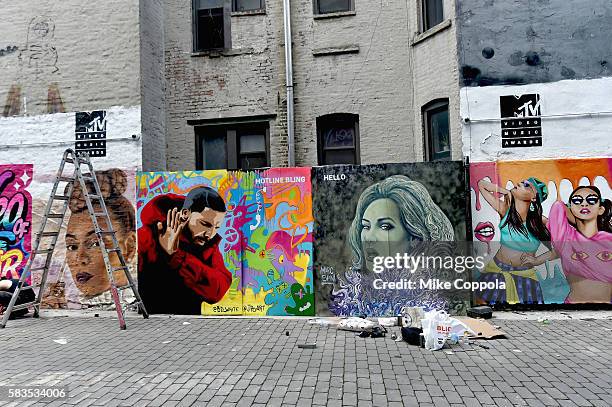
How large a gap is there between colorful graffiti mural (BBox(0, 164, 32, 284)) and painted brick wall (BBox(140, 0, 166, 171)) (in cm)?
247

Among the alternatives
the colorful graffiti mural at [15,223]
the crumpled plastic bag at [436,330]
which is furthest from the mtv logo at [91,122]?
the crumpled plastic bag at [436,330]

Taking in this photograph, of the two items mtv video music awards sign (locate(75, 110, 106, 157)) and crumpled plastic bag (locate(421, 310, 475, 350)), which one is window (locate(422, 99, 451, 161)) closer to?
crumpled plastic bag (locate(421, 310, 475, 350))

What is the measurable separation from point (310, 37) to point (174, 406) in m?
8.21

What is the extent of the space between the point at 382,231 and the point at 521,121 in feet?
10.8

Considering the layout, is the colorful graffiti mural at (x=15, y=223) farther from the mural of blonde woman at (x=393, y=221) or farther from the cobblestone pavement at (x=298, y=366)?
the mural of blonde woman at (x=393, y=221)

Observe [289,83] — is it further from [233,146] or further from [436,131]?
[436,131]

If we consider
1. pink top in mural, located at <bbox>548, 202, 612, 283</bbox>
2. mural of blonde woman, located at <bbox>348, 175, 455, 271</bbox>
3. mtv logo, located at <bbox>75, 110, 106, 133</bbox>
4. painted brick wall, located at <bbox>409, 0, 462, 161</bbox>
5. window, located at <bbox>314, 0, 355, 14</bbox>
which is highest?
window, located at <bbox>314, 0, 355, 14</bbox>

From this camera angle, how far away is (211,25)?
33.5 feet

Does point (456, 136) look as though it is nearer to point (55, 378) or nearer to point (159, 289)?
point (159, 289)

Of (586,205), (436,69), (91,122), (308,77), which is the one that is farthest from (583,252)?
(91,122)

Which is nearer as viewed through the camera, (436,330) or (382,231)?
(436,330)

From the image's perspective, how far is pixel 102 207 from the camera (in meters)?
7.93

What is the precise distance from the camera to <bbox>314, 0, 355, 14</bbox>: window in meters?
9.92

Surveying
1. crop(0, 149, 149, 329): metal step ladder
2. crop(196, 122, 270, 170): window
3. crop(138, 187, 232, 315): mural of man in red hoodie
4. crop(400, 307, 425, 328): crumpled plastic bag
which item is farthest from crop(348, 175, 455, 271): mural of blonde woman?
crop(0, 149, 149, 329): metal step ladder
